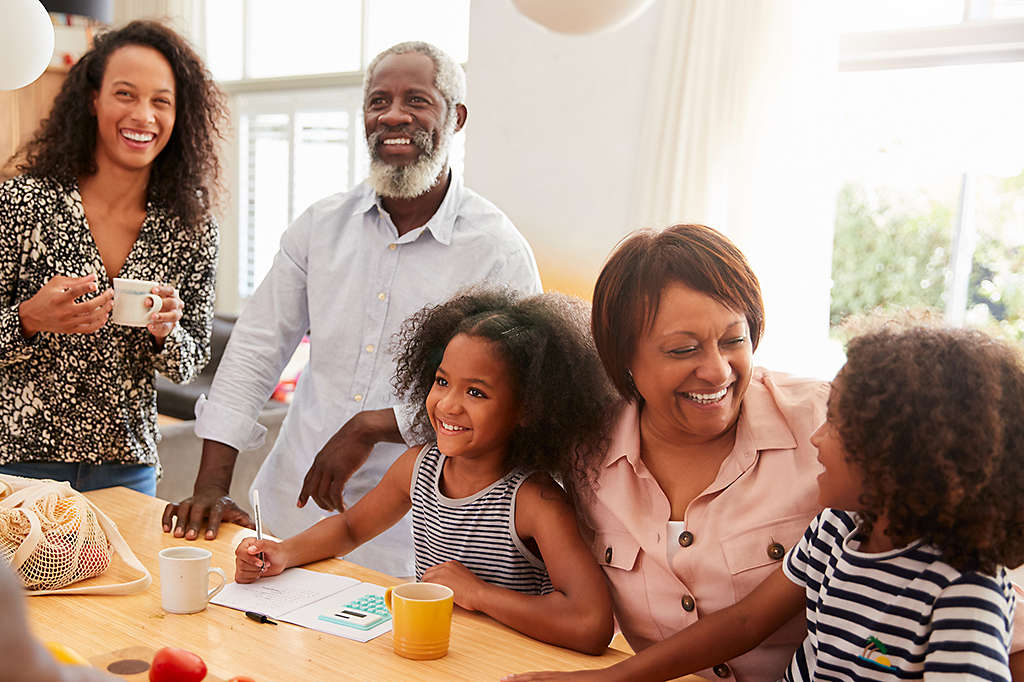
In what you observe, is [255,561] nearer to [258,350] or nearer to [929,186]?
[258,350]

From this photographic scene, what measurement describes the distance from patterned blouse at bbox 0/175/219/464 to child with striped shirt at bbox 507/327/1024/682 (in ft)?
4.41

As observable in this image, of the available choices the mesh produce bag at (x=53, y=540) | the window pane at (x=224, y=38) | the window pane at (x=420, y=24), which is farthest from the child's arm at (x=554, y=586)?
the window pane at (x=224, y=38)

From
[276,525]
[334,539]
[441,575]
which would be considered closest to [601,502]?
[441,575]

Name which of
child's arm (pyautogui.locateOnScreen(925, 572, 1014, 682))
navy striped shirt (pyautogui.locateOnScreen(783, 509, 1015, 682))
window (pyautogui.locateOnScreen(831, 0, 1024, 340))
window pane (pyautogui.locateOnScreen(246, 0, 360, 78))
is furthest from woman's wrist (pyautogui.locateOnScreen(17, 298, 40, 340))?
window pane (pyautogui.locateOnScreen(246, 0, 360, 78))

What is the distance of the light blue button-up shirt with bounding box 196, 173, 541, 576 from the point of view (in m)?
2.21

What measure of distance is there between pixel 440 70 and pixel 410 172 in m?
0.28

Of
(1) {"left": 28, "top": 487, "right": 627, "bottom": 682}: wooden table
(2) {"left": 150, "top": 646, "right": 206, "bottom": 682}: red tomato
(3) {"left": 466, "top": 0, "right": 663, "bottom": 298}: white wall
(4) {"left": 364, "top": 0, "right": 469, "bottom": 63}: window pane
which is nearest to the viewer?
(2) {"left": 150, "top": 646, "right": 206, "bottom": 682}: red tomato

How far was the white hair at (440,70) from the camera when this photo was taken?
2.32m

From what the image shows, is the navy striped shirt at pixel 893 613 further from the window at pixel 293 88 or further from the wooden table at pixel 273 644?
the window at pixel 293 88

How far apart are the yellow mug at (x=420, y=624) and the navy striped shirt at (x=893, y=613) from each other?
0.51 metres

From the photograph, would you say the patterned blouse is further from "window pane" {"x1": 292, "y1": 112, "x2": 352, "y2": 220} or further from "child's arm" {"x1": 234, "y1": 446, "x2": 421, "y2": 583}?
"window pane" {"x1": 292, "y1": 112, "x2": 352, "y2": 220}

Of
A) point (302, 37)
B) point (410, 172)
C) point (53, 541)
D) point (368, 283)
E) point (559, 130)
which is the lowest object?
point (53, 541)

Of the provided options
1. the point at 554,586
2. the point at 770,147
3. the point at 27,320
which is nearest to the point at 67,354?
the point at 27,320

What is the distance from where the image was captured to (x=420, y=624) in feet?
4.48
